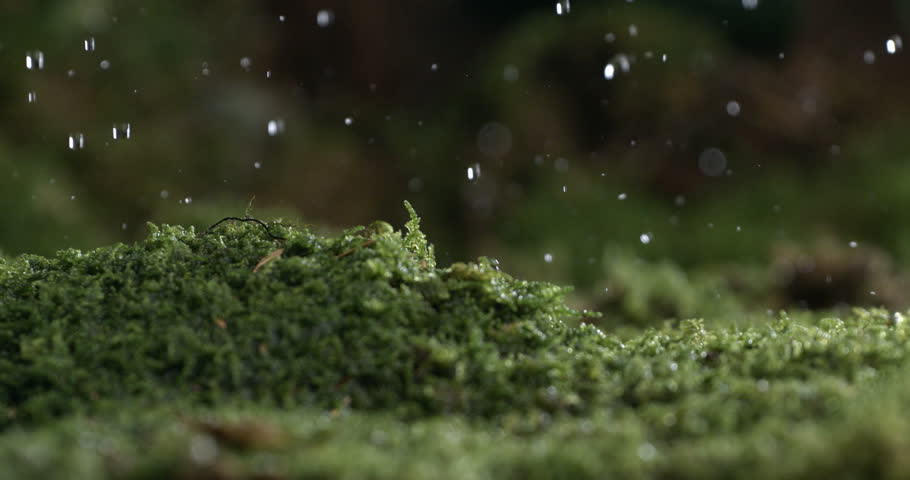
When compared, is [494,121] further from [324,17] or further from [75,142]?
[75,142]

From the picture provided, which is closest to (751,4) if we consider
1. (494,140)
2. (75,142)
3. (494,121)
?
(494,121)

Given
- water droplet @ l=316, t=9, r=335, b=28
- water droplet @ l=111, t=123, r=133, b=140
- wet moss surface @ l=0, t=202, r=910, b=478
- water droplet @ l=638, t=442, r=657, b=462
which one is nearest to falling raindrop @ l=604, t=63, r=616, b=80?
water droplet @ l=316, t=9, r=335, b=28

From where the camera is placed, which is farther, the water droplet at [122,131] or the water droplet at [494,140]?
the water droplet at [494,140]

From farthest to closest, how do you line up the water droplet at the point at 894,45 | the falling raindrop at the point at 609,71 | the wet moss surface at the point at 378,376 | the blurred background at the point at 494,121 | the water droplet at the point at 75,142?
1. the water droplet at the point at 894,45
2. the falling raindrop at the point at 609,71
3. the blurred background at the point at 494,121
4. the water droplet at the point at 75,142
5. the wet moss surface at the point at 378,376

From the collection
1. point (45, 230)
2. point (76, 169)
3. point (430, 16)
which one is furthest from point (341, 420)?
point (430, 16)

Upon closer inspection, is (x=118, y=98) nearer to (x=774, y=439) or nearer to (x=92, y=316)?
(x=92, y=316)

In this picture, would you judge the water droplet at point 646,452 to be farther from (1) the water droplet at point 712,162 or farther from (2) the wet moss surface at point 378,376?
(1) the water droplet at point 712,162

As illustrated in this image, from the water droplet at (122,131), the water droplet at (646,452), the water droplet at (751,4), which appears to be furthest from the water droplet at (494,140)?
the water droplet at (646,452)

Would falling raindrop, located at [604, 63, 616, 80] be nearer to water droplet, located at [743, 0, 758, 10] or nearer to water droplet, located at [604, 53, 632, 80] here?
water droplet, located at [604, 53, 632, 80]
